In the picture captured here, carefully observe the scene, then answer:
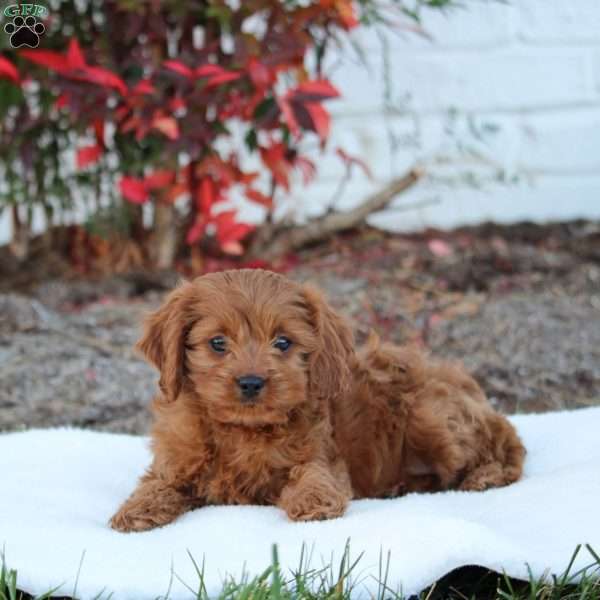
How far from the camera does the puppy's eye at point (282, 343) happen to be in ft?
10.4

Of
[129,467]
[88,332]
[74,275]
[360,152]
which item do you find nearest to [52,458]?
[129,467]

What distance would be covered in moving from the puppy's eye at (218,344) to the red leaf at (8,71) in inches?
100

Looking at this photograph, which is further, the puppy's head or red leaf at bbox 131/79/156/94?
red leaf at bbox 131/79/156/94

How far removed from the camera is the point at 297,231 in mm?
6418

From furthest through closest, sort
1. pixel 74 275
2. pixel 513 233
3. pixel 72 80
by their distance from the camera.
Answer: pixel 513 233
pixel 74 275
pixel 72 80

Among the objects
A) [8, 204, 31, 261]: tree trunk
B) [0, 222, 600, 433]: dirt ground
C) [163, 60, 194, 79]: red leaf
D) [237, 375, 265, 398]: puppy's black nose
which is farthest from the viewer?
[8, 204, 31, 261]: tree trunk

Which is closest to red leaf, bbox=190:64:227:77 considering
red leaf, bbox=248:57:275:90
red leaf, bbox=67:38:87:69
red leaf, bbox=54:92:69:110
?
red leaf, bbox=248:57:275:90

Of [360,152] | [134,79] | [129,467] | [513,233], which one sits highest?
[134,79]

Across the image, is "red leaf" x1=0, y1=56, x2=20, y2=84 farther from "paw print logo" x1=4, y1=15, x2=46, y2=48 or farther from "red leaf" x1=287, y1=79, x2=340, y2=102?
"red leaf" x1=287, y1=79, x2=340, y2=102

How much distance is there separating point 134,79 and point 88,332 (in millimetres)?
1363

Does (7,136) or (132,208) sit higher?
(7,136)

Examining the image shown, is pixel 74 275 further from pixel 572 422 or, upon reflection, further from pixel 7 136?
pixel 572 422

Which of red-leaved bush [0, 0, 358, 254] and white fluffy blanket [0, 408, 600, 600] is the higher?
red-leaved bush [0, 0, 358, 254]

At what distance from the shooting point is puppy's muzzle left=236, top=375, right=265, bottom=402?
2.98m
